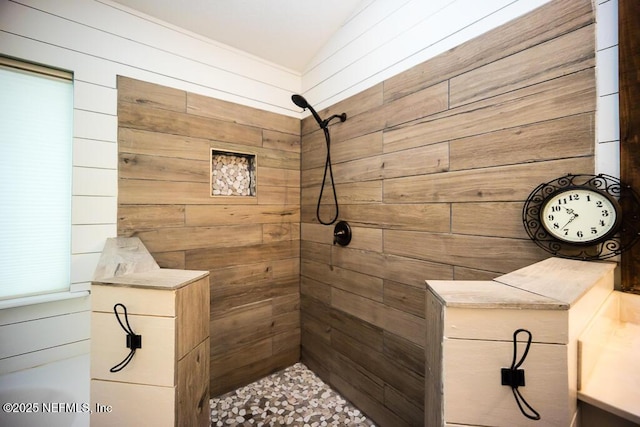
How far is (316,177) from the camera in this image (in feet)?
6.51

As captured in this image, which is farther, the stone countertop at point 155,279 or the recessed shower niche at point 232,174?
the recessed shower niche at point 232,174

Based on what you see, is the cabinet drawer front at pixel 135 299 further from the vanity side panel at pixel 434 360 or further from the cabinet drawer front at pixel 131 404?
the vanity side panel at pixel 434 360

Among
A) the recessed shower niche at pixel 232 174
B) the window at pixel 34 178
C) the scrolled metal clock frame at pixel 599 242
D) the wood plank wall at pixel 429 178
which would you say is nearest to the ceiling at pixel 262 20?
the wood plank wall at pixel 429 178

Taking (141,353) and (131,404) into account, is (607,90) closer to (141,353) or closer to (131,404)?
(141,353)

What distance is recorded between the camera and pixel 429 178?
1293mm

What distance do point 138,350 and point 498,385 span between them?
1105mm

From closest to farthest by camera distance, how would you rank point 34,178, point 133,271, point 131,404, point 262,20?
point 131,404
point 133,271
point 34,178
point 262,20

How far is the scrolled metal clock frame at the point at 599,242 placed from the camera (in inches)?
32.0

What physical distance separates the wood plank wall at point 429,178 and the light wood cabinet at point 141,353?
1.04m

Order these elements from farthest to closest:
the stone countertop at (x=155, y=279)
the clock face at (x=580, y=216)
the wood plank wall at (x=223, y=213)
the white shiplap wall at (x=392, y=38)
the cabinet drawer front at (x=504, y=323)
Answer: the wood plank wall at (x=223, y=213) < the white shiplap wall at (x=392, y=38) < the stone countertop at (x=155, y=279) < the clock face at (x=580, y=216) < the cabinet drawer front at (x=504, y=323)

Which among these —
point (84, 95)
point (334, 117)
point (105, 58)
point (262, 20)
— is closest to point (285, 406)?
point (334, 117)

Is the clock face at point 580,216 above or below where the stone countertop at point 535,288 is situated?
above

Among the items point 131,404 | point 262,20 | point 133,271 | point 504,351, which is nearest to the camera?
point 504,351

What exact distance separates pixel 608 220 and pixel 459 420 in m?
0.76
